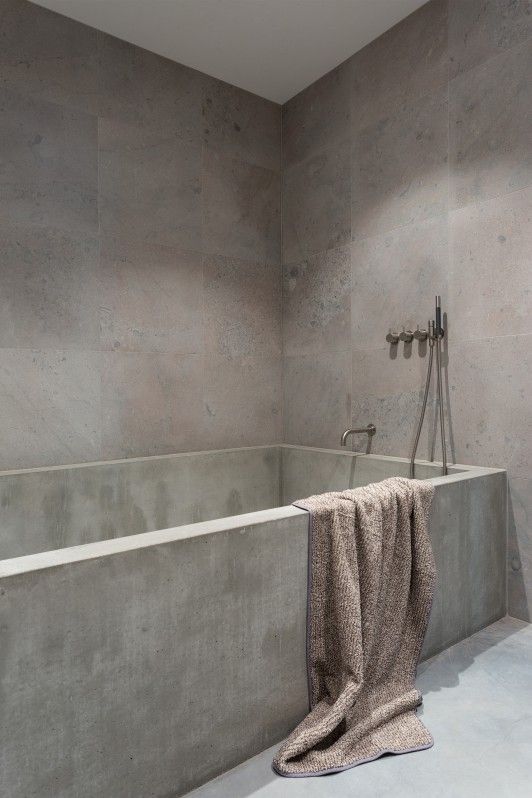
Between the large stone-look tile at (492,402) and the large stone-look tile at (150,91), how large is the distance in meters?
1.86

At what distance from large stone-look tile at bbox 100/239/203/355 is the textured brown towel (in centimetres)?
151

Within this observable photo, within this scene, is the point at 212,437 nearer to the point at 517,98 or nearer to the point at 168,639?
the point at 168,639

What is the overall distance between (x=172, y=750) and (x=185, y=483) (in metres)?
1.54

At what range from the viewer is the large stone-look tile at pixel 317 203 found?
2.87m

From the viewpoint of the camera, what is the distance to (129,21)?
248 cm

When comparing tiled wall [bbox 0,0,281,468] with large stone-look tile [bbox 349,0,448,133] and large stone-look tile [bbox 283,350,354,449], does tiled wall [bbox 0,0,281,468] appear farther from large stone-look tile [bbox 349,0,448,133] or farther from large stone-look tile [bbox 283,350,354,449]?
large stone-look tile [bbox 349,0,448,133]

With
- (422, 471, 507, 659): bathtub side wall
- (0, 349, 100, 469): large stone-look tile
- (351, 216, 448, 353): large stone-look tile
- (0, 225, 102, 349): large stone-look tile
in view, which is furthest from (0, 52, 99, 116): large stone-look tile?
(422, 471, 507, 659): bathtub side wall

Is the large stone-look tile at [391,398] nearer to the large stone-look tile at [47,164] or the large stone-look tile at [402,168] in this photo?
the large stone-look tile at [402,168]

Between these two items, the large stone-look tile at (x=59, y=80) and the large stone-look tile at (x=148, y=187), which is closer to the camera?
the large stone-look tile at (x=59, y=80)

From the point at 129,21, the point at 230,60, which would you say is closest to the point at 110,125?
the point at 129,21

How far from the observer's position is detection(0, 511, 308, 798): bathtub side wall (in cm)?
103

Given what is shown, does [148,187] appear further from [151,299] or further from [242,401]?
[242,401]

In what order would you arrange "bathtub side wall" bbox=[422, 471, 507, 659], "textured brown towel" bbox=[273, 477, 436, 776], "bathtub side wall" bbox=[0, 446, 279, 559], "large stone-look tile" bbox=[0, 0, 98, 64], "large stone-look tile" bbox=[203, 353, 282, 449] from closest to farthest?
"textured brown towel" bbox=[273, 477, 436, 776] < "bathtub side wall" bbox=[422, 471, 507, 659] < "bathtub side wall" bbox=[0, 446, 279, 559] < "large stone-look tile" bbox=[0, 0, 98, 64] < "large stone-look tile" bbox=[203, 353, 282, 449]

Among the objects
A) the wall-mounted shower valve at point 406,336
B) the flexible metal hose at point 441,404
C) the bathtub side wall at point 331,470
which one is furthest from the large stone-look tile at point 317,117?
the bathtub side wall at point 331,470
